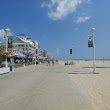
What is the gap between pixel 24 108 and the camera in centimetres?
811

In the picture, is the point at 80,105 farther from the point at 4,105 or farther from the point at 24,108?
the point at 4,105

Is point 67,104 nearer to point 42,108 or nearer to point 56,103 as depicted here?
point 56,103

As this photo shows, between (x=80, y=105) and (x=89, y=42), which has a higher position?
(x=89, y=42)

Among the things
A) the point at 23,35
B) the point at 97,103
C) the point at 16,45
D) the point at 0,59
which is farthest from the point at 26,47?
the point at 97,103

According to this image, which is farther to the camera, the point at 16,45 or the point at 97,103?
the point at 16,45

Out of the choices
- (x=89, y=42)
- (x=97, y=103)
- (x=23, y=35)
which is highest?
(x=23, y=35)

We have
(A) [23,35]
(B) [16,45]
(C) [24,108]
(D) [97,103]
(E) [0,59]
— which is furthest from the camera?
(A) [23,35]

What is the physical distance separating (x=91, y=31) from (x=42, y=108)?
2207cm

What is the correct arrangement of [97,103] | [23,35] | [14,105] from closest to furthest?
[14,105] → [97,103] → [23,35]

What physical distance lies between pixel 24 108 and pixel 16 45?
11223cm

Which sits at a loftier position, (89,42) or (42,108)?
(89,42)

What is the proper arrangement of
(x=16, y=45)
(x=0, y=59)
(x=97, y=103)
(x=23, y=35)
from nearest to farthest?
1. (x=97, y=103)
2. (x=0, y=59)
3. (x=16, y=45)
4. (x=23, y=35)

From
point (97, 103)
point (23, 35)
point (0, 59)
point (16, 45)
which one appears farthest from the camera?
point (23, 35)

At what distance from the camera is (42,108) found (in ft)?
26.8
